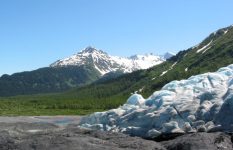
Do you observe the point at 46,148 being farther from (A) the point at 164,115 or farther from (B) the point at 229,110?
(B) the point at 229,110

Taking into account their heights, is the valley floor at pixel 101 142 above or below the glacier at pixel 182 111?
below

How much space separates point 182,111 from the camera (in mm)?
34438

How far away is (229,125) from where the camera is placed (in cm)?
3209

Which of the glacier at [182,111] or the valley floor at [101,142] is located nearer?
the valley floor at [101,142]

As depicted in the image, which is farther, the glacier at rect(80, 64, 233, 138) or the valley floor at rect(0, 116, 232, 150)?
the glacier at rect(80, 64, 233, 138)

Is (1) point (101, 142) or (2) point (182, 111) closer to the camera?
(1) point (101, 142)

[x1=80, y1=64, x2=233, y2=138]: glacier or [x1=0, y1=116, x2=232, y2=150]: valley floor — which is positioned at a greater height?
[x1=80, y1=64, x2=233, y2=138]: glacier

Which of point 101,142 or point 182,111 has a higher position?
point 182,111

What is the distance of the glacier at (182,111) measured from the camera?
3309 centimetres

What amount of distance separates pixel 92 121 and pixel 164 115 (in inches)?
412

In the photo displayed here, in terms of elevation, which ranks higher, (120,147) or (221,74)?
(221,74)

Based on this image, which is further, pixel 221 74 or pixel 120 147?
pixel 221 74

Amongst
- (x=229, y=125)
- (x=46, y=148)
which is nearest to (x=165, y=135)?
(x=229, y=125)

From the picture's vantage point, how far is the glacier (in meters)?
33.1
